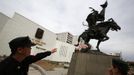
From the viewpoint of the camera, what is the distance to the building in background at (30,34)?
19.1 meters

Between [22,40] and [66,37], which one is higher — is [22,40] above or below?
below

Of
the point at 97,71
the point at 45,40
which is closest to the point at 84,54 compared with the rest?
the point at 97,71

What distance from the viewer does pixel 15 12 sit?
20.6m

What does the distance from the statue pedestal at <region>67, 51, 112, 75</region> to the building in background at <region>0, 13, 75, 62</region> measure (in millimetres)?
14345

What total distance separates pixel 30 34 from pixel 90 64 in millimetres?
17935

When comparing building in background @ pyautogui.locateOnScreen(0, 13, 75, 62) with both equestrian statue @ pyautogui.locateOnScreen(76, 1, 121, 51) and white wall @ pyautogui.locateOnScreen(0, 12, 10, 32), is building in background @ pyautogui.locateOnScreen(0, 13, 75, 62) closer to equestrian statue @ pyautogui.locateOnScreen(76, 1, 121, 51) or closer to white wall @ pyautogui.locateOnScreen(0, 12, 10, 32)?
white wall @ pyautogui.locateOnScreen(0, 12, 10, 32)

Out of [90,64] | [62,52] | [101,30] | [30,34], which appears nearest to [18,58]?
[90,64]

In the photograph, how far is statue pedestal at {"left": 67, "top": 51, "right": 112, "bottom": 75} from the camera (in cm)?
704

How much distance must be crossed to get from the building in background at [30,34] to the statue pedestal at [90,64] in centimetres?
1434

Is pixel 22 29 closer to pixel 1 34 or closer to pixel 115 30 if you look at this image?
pixel 1 34

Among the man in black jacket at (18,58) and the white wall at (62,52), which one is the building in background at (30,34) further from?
the man in black jacket at (18,58)

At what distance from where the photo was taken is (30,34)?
77.2ft

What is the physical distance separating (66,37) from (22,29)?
45577 millimetres

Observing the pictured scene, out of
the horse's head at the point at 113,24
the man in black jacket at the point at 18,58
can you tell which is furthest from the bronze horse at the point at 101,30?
the man in black jacket at the point at 18,58
